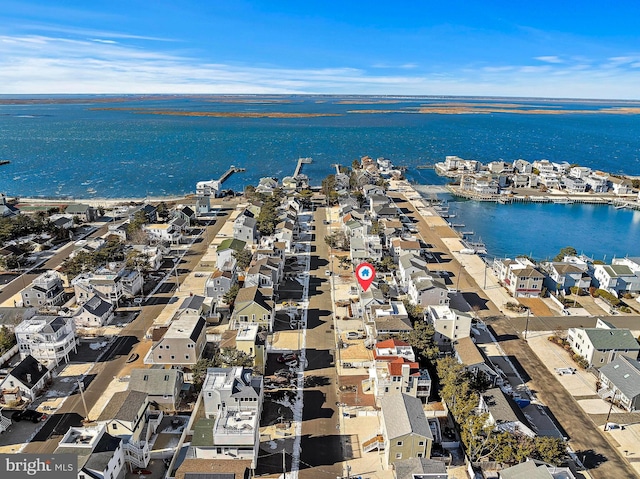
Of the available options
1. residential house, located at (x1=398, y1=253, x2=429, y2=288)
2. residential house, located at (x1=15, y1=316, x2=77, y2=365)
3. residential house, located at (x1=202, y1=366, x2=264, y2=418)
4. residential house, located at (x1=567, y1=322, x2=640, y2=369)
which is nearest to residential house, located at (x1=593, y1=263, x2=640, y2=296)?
residential house, located at (x1=567, y1=322, x2=640, y2=369)

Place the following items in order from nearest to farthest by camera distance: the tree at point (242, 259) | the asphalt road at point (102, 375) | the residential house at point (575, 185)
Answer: the asphalt road at point (102, 375) < the tree at point (242, 259) < the residential house at point (575, 185)

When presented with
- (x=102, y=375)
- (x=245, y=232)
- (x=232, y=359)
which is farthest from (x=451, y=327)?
(x=245, y=232)

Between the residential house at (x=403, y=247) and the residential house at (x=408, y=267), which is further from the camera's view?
the residential house at (x=403, y=247)

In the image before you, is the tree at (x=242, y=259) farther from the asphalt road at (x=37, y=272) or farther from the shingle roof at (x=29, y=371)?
the asphalt road at (x=37, y=272)

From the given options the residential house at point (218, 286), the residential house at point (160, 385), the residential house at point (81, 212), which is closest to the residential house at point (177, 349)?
the residential house at point (160, 385)

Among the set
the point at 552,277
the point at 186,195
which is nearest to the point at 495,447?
the point at 552,277
